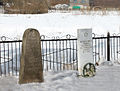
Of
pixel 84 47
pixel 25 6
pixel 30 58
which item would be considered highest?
pixel 25 6

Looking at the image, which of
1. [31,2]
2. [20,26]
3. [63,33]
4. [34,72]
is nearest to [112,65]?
[34,72]

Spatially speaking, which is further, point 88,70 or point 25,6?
point 25,6

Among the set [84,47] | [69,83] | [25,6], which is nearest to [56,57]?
[84,47]

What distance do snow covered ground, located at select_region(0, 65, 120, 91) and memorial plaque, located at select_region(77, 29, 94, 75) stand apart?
482 millimetres

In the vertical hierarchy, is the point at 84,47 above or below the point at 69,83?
above

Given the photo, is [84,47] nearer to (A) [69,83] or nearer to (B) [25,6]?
(A) [69,83]

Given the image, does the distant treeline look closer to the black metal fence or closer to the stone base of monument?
the black metal fence

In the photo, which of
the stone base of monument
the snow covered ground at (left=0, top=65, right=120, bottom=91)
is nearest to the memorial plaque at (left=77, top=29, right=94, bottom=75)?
the stone base of monument

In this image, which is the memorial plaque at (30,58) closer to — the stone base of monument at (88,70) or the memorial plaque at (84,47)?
the memorial plaque at (84,47)

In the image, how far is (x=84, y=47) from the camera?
6.45 meters

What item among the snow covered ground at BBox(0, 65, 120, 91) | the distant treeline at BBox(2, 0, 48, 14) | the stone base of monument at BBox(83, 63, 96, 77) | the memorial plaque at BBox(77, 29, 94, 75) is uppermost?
the distant treeline at BBox(2, 0, 48, 14)

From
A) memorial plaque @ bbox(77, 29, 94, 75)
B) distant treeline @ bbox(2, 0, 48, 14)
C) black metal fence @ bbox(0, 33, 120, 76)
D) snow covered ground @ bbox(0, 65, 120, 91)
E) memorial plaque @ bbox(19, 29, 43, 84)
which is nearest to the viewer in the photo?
snow covered ground @ bbox(0, 65, 120, 91)

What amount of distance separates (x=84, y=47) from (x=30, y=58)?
5.41 feet

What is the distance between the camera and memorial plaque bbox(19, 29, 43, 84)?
5793mm
